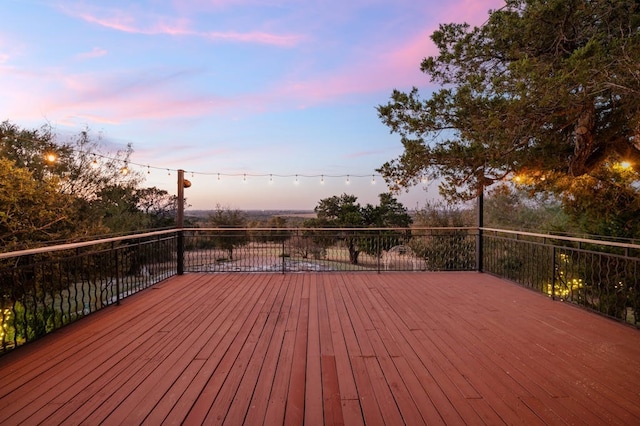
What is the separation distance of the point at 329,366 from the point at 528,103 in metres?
3.99

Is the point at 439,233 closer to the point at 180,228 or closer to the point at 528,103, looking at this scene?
the point at 528,103

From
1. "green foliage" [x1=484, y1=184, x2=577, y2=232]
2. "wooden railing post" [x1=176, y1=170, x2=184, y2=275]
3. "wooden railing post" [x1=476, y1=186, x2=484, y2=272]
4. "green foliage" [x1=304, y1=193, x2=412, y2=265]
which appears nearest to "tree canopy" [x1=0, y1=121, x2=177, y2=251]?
"wooden railing post" [x1=176, y1=170, x2=184, y2=275]

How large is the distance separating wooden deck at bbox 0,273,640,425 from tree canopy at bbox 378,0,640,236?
2516 mm

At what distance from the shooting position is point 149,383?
2209mm

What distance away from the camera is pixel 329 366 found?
2469 millimetres

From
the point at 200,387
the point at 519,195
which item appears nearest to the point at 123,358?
the point at 200,387

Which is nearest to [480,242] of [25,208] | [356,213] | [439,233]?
[439,233]

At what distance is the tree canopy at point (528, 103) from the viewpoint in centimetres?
399

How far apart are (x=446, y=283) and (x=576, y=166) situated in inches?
115

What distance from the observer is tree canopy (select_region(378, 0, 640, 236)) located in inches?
157

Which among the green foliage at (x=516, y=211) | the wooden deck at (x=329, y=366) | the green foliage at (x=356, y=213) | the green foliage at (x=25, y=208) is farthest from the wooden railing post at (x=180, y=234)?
the green foliage at (x=516, y=211)

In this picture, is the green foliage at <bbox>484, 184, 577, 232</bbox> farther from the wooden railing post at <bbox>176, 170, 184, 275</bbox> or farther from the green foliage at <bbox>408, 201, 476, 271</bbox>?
the wooden railing post at <bbox>176, 170, 184, 275</bbox>

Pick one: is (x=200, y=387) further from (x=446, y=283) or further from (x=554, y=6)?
(x=554, y=6)

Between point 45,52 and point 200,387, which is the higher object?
point 45,52
